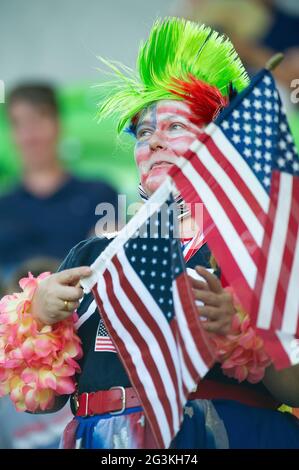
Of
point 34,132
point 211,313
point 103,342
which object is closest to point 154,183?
point 103,342

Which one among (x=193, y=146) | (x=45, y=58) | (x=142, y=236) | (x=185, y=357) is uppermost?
(x=45, y=58)

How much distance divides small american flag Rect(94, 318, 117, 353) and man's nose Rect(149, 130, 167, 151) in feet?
1.99

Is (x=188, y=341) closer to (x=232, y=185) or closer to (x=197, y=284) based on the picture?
(x=197, y=284)

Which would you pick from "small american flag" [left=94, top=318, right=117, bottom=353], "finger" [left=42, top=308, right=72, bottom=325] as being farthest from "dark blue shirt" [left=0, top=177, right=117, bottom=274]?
"finger" [left=42, top=308, right=72, bottom=325]

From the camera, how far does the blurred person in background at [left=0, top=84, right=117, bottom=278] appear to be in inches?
240

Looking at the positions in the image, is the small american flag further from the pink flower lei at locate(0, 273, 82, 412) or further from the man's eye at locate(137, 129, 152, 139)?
the man's eye at locate(137, 129, 152, 139)

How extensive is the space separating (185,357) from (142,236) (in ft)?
1.31

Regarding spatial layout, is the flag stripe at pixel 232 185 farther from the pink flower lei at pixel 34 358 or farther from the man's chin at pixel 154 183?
the pink flower lei at pixel 34 358

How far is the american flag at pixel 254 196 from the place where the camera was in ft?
8.94

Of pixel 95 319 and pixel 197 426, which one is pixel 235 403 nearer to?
pixel 197 426

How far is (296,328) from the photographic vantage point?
106 inches

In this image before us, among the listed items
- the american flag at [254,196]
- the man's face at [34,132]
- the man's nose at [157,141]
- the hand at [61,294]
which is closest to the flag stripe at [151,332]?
the hand at [61,294]

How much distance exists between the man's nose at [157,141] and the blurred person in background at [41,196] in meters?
2.75

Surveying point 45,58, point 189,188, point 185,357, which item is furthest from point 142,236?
point 45,58
